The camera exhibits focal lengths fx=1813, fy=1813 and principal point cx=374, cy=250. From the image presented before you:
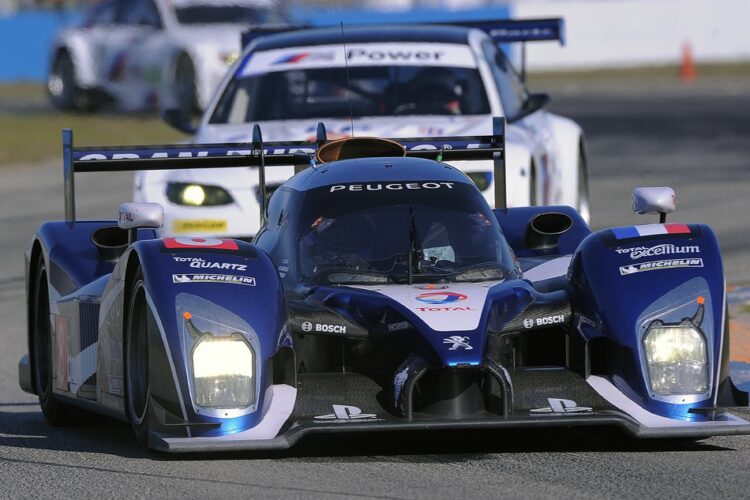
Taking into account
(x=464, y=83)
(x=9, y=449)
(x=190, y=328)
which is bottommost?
(x=9, y=449)

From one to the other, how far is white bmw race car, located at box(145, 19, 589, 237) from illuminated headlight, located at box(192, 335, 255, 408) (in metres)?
4.81

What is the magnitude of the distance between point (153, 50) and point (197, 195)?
46.7ft

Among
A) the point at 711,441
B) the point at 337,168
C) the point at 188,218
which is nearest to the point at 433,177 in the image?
the point at 337,168

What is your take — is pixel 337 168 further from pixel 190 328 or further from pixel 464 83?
pixel 464 83

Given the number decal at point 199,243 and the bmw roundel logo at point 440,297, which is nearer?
the bmw roundel logo at point 440,297

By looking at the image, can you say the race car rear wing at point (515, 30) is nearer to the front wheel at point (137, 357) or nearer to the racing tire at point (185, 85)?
the front wheel at point (137, 357)

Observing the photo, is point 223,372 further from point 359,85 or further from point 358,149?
point 359,85

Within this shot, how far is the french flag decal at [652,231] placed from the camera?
7.45 meters

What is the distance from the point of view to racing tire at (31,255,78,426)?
27.1ft

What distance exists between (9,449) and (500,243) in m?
2.25

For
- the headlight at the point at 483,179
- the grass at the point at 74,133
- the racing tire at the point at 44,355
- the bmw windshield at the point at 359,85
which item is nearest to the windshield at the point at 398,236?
the racing tire at the point at 44,355

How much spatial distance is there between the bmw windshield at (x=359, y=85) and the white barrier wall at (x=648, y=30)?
34.3 meters

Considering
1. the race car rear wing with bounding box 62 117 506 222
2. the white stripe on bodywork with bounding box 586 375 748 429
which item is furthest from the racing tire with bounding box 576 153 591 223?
the white stripe on bodywork with bounding box 586 375 748 429

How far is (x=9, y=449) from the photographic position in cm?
743
